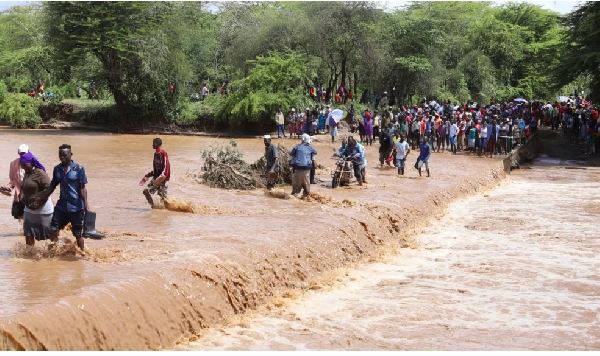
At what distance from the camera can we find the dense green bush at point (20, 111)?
3588 cm

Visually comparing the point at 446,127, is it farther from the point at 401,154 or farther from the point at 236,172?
the point at 236,172

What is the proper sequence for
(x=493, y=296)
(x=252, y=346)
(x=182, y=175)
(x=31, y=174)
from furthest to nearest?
(x=182, y=175) < (x=493, y=296) < (x=31, y=174) < (x=252, y=346)

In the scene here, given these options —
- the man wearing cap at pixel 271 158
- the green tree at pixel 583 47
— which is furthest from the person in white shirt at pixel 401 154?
the green tree at pixel 583 47

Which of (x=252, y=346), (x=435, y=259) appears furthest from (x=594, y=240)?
(x=252, y=346)

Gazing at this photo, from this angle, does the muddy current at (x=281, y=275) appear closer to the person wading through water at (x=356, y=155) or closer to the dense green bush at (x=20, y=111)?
the person wading through water at (x=356, y=155)

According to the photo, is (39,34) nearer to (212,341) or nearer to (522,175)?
(522,175)

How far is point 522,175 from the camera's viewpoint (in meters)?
26.7

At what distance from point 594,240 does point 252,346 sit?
372 inches

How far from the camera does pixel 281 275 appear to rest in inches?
437

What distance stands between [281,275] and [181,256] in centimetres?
159

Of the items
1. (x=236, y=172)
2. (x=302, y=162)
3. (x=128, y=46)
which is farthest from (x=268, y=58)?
(x=302, y=162)

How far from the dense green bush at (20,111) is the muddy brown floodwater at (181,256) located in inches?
645

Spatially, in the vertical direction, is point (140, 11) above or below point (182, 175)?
above

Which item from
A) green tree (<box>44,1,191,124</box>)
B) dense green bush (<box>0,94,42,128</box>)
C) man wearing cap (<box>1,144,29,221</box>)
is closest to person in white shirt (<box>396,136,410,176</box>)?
man wearing cap (<box>1,144,29,221</box>)
